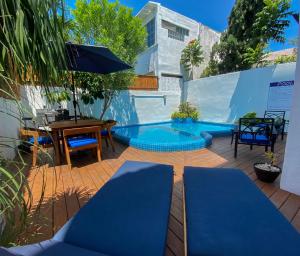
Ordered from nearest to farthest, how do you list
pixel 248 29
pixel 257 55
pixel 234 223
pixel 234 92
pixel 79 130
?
pixel 234 223, pixel 79 130, pixel 234 92, pixel 257 55, pixel 248 29

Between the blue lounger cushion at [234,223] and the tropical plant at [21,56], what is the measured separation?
107 centimetres

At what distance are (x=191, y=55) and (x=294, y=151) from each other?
35.7 feet

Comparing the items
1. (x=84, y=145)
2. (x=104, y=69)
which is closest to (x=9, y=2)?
(x=84, y=145)

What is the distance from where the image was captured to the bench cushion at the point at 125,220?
1103mm

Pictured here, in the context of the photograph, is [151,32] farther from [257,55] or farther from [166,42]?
[257,55]

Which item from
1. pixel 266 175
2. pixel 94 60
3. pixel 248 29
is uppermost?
pixel 248 29

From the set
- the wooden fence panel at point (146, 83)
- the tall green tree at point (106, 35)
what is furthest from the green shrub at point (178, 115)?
the tall green tree at point (106, 35)

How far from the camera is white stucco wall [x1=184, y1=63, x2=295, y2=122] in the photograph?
21.5 ft

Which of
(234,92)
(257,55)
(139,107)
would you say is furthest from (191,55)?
(139,107)

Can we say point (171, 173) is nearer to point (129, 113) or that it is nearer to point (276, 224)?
point (276, 224)

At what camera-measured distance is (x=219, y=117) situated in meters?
8.98

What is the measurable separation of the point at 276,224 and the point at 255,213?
15 cm

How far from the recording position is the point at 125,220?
1330 mm

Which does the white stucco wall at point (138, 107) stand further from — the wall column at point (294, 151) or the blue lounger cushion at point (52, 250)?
the blue lounger cushion at point (52, 250)
